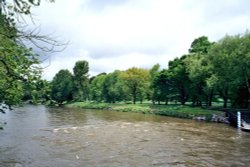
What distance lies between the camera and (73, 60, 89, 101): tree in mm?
106375

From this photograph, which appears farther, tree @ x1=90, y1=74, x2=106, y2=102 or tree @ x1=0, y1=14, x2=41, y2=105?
tree @ x1=90, y1=74, x2=106, y2=102

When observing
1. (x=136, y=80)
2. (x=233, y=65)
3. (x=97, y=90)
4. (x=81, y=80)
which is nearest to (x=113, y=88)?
(x=136, y=80)

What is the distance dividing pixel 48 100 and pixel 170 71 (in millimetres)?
64278

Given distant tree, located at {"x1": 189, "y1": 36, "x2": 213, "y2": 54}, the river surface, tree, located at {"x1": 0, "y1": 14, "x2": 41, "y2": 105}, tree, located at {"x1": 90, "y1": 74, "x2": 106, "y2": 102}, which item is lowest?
the river surface

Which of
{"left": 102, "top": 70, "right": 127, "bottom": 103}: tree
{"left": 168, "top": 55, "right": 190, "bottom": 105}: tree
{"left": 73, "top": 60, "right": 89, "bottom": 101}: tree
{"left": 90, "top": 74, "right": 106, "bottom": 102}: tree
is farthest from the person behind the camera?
{"left": 73, "top": 60, "right": 89, "bottom": 101}: tree

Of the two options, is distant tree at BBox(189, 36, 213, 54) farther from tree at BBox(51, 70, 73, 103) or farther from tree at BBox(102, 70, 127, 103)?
tree at BBox(51, 70, 73, 103)

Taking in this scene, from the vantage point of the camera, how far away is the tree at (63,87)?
109 metres

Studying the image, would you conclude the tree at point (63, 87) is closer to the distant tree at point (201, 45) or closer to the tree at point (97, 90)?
the tree at point (97, 90)

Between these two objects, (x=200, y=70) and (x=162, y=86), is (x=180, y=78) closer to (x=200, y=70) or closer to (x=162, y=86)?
(x=162, y=86)

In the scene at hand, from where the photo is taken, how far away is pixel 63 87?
364 feet

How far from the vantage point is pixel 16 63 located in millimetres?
6242

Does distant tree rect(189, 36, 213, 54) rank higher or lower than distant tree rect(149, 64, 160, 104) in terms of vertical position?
higher

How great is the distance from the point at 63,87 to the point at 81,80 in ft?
28.0

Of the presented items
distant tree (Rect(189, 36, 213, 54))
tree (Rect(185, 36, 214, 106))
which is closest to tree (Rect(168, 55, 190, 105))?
tree (Rect(185, 36, 214, 106))
